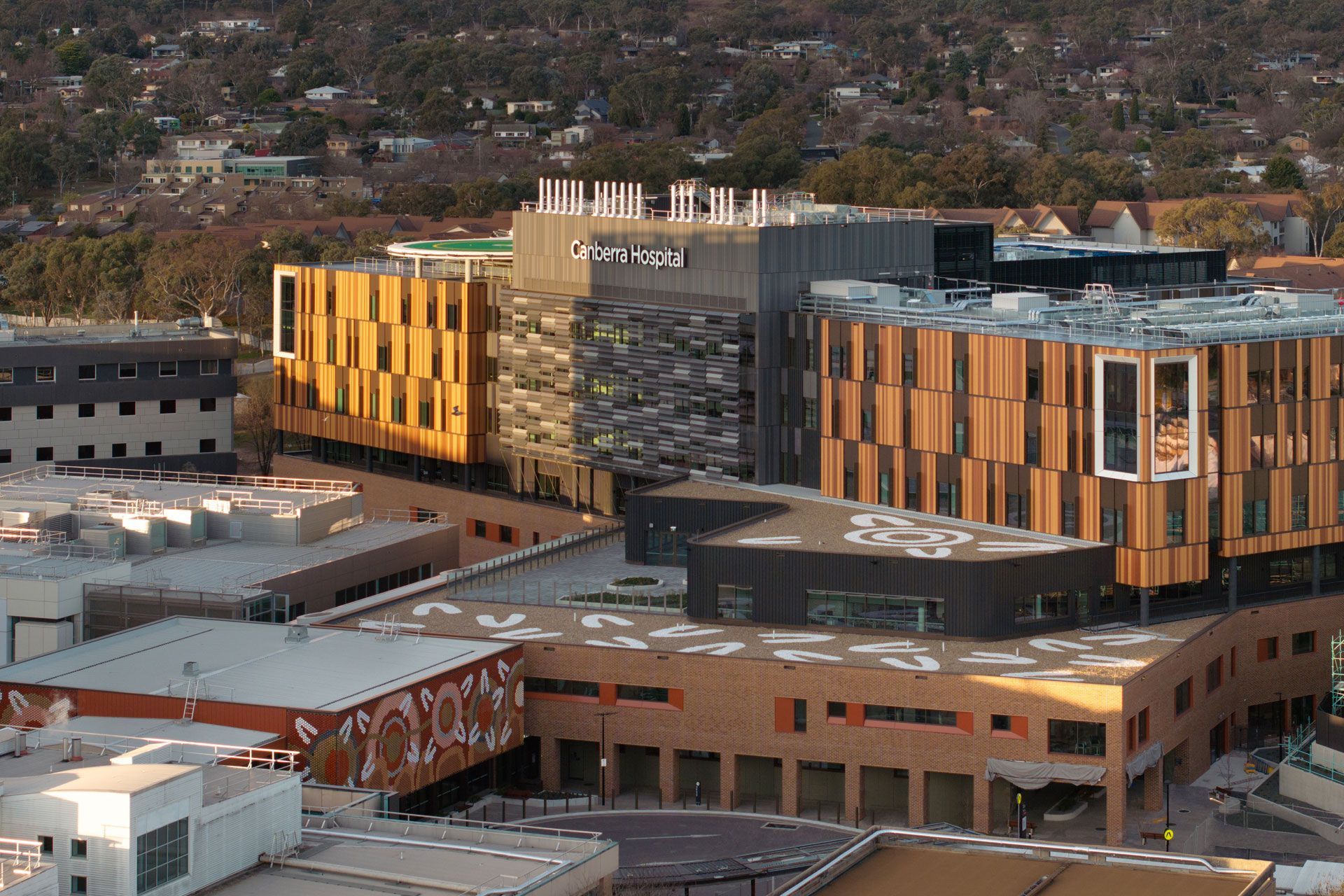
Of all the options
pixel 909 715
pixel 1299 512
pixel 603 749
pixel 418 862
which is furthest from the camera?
pixel 1299 512

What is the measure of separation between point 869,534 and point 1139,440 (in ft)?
36.3

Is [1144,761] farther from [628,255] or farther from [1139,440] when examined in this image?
[628,255]

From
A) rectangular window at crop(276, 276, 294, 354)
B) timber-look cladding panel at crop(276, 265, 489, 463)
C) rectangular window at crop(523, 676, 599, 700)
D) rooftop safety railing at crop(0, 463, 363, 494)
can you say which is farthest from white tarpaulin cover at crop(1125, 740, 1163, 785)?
rectangular window at crop(276, 276, 294, 354)

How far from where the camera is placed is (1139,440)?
8394 centimetres

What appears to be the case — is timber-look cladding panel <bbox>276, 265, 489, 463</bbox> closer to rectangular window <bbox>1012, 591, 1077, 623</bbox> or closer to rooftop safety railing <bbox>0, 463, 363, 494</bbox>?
rooftop safety railing <bbox>0, 463, 363, 494</bbox>

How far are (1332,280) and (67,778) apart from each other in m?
136

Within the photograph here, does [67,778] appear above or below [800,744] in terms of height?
above

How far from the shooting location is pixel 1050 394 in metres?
86.9

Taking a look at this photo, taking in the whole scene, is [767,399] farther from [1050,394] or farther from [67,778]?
[67,778]

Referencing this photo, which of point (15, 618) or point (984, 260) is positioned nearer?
point (15, 618)

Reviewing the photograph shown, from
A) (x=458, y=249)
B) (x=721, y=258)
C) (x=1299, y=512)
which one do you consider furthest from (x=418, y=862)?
(x=458, y=249)

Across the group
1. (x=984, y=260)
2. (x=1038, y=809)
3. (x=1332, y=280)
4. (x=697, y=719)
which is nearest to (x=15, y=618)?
(x=697, y=719)

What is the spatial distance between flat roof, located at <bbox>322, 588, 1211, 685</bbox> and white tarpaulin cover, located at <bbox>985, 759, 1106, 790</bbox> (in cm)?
285

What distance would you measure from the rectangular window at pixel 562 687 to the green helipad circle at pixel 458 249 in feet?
132
